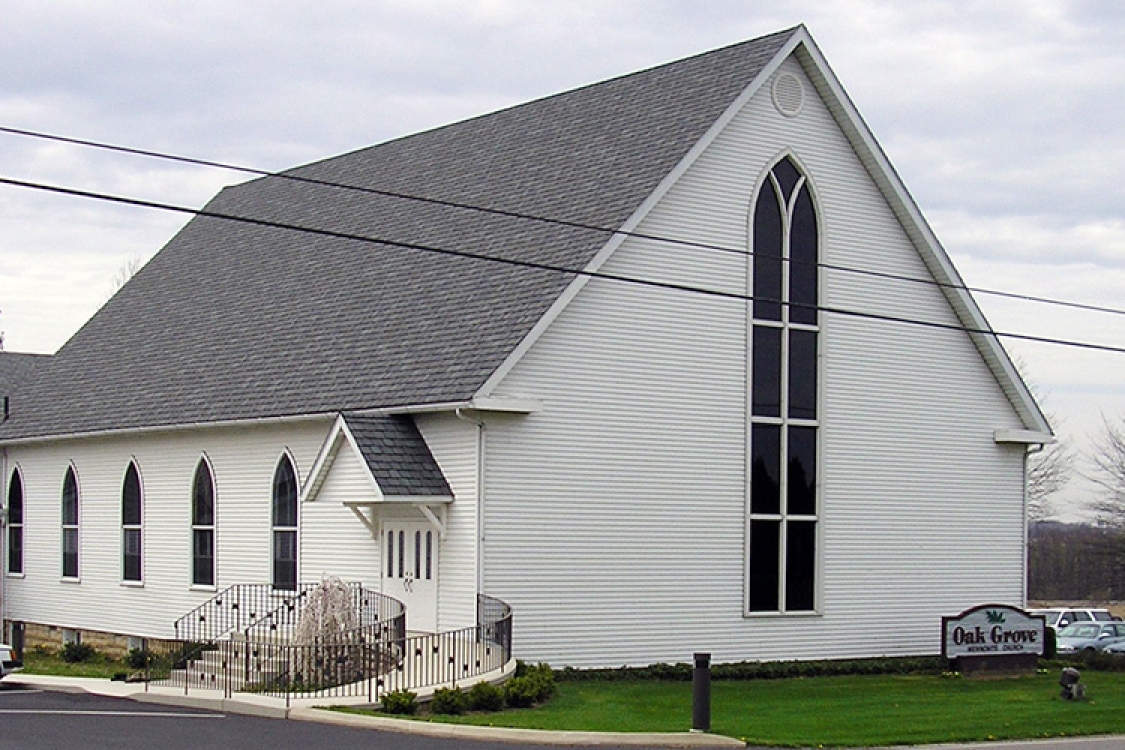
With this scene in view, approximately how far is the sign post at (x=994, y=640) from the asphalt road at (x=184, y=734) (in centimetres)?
757

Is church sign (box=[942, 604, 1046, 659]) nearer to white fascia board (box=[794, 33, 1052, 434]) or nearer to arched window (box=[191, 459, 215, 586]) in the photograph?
white fascia board (box=[794, 33, 1052, 434])

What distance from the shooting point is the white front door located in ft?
91.3

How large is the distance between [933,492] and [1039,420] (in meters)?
2.91

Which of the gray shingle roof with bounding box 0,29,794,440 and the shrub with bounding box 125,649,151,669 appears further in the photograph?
the shrub with bounding box 125,649,151,669

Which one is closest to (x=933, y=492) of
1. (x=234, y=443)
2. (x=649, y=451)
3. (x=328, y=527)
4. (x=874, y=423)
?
(x=874, y=423)

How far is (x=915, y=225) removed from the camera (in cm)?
3206

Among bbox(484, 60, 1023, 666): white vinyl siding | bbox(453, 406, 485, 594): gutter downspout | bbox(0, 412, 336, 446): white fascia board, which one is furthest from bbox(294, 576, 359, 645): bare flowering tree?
bbox(0, 412, 336, 446): white fascia board

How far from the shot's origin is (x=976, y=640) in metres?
30.2

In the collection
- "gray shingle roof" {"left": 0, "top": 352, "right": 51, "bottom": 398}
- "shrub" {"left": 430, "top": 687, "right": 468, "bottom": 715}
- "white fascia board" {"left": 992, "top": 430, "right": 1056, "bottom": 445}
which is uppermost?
"gray shingle roof" {"left": 0, "top": 352, "right": 51, "bottom": 398}

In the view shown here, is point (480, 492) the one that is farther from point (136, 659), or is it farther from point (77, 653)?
point (77, 653)

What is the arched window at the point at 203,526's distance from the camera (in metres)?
34.1

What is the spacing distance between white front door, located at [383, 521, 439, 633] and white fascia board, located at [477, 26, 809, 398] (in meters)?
3.16

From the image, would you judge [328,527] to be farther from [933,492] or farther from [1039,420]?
[1039,420]

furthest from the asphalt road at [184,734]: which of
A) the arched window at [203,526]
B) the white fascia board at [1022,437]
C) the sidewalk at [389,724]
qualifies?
the white fascia board at [1022,437]
